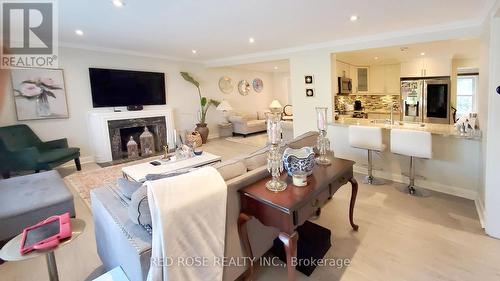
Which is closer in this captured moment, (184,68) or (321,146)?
(321,146)

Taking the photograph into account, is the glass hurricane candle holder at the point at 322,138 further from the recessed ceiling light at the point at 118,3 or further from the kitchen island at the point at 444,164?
the recessed ceiling light at the point at 118,3

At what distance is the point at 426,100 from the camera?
5863 mm

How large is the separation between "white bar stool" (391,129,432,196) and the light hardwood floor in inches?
13.6

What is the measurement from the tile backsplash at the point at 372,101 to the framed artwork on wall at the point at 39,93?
20.5 ft

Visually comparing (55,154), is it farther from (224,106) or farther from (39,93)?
(224,106)

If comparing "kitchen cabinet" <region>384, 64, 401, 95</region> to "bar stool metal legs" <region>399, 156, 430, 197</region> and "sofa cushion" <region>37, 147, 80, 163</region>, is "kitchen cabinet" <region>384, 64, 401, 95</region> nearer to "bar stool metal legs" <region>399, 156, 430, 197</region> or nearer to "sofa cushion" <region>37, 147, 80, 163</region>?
"bar stool metal legs" <region>399, 156, 430, 197</region>

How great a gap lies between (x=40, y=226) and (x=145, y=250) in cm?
82

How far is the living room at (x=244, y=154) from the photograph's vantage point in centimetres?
151

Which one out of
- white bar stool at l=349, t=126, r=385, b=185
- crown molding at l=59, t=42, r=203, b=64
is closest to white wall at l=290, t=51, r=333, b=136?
white bar stool at l=349, t=126, r=385, b=185

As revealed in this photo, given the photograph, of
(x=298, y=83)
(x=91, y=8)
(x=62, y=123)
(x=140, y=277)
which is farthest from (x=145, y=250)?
(x=62, y=123)

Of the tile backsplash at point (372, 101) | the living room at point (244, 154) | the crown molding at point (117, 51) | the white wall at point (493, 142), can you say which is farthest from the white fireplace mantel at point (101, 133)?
the white wall at point (493, 142)

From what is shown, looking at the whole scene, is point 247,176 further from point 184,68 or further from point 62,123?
point 184,68

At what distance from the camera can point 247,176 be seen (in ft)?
5.67

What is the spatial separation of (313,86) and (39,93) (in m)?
4.97
